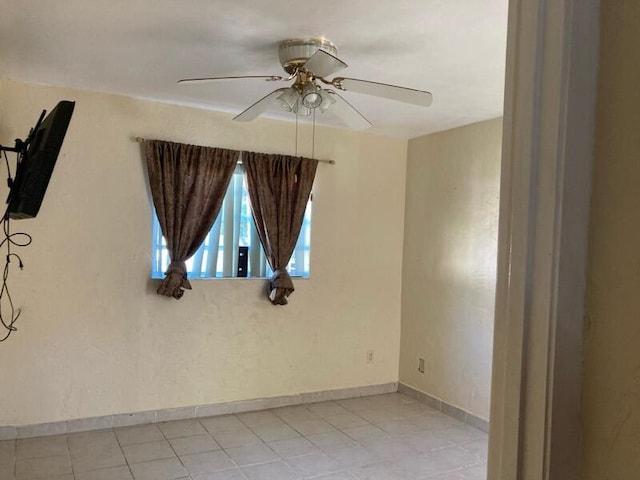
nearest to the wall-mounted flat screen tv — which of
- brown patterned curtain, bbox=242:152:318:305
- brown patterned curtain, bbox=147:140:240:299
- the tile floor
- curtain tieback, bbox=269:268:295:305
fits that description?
brown patterned curtain, bbox=147:140:240:299

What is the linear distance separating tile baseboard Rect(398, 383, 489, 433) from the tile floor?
7cm

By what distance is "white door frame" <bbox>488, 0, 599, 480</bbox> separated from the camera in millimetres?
648

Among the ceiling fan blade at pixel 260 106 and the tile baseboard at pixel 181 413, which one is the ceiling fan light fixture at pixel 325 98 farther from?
the tile baseboard at pixel 181 413

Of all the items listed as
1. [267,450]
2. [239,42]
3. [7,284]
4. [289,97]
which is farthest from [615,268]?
[7,284]

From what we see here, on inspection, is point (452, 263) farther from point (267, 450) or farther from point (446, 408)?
point (267, 450)

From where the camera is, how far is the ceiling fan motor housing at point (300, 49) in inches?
97.0

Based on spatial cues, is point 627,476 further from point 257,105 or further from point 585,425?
point 257,105

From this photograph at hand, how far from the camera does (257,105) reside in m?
2.77

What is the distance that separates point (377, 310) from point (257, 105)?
8.31ft

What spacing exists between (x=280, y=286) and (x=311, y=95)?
6.40 feet

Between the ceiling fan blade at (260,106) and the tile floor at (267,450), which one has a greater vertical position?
the ceiling fan blade at (260,106)

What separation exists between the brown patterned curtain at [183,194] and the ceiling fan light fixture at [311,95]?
154 cm

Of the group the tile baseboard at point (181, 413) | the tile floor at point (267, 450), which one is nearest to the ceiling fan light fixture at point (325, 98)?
the tile floor at point (267, 450)

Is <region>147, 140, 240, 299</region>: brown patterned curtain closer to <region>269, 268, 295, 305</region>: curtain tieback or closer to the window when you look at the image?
the window
